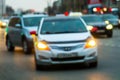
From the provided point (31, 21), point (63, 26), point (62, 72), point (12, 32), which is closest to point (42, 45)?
point (62, 72)

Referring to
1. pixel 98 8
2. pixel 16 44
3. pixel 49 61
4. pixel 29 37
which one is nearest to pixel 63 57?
pixel 49 61

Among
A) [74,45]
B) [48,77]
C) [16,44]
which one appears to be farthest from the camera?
[16,44]

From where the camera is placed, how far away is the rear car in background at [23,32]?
20750 mm

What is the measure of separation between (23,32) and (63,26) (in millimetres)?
5891

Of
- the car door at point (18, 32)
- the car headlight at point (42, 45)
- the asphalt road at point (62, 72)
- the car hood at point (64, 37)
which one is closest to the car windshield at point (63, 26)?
the car hood at point (64, 37)

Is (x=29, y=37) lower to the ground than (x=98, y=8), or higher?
higher

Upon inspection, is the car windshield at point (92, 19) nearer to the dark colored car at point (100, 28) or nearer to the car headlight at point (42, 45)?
the dark colored car at point (100, 28)

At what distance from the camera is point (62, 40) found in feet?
46.6

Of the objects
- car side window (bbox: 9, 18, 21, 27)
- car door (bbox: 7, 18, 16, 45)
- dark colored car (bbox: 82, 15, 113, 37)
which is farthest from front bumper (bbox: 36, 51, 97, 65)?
dark colored car (bbox: 82, 15, 113, 37)

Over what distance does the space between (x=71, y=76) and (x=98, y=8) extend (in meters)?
61.5

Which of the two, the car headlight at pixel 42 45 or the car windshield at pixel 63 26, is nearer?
the car headlight at pixel 42 45

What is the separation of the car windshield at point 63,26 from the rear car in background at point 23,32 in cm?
481

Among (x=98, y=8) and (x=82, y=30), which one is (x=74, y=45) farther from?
(x=98, y=8)

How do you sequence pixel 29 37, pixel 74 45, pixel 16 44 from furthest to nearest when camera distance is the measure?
pixel 16 44, pixel 29 37, pixel 74 45
